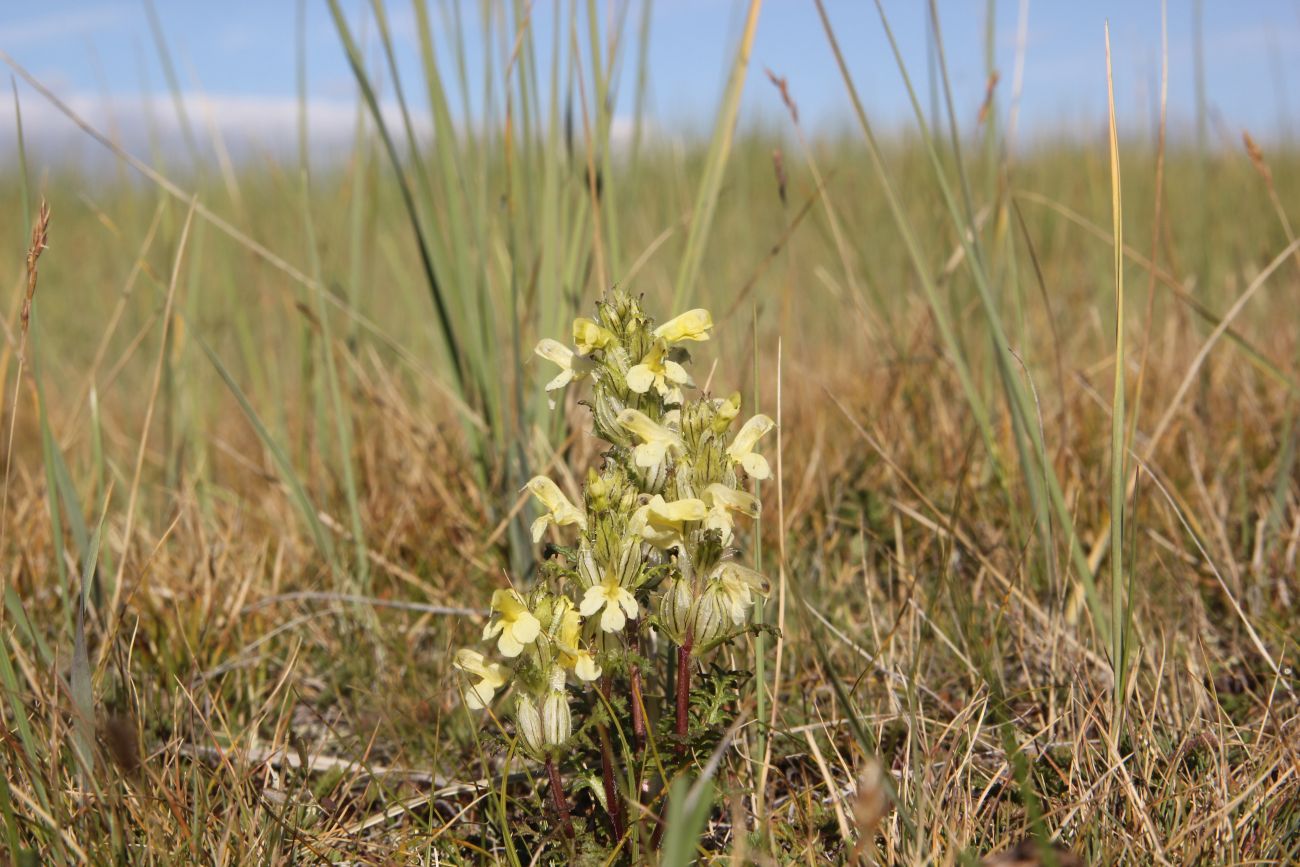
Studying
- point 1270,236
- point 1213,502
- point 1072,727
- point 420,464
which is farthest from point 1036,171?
point 1072,727

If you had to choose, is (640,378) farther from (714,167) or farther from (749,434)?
(714,167)

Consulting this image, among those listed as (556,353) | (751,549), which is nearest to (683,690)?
(556,353)

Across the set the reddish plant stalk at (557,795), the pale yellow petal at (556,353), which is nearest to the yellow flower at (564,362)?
the pale yellow petal at (556,353)

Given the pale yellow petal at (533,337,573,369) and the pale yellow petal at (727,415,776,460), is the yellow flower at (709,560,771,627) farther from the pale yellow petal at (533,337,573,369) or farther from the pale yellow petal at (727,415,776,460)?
the pale yellow petal at (533,337,573,369)

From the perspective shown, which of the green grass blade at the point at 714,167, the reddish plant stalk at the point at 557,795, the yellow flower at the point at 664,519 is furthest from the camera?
the green grass blade at the point at 714,167

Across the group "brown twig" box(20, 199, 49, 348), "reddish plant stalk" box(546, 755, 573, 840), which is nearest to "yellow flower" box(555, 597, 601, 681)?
"reddish plant stalk" box(546, 755, 573, 840)

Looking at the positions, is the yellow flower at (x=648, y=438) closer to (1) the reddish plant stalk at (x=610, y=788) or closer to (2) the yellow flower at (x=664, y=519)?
(2) the yellow flower at (x=664, y=519)
